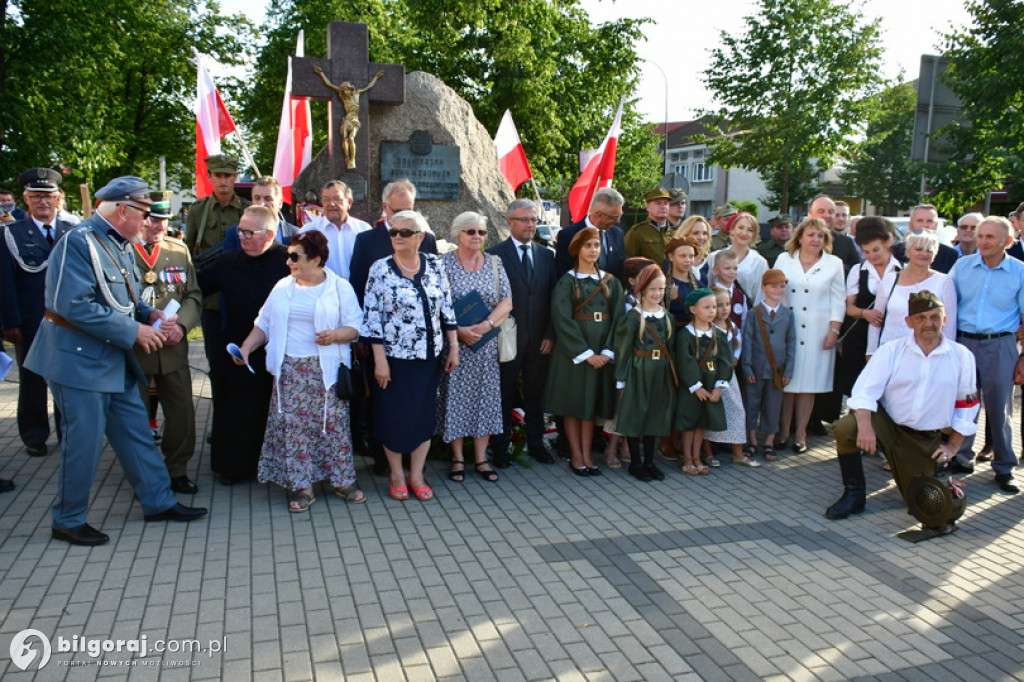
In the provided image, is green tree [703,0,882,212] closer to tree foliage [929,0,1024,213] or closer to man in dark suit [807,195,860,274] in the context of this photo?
tree foliage [929,0,1024,213]

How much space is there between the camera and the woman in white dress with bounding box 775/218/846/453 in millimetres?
6758

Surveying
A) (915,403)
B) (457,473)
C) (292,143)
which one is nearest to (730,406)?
(915,403)

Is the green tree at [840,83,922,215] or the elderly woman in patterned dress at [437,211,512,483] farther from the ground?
the green tree at [840,83,922,215]

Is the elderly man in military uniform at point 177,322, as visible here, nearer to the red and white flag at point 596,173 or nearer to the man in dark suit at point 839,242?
the red and white flag at point 596,173

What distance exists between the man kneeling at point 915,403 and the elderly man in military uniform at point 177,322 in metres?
4.44

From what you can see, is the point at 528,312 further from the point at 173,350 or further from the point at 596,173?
the point at 596,173

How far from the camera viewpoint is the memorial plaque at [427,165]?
8.43 m

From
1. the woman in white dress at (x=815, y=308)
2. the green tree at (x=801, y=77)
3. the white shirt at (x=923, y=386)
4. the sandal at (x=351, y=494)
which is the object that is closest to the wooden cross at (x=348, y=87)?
the sandal at (x=351, y=494)

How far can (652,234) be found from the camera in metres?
7.15

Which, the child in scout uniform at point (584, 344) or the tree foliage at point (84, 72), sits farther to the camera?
the tree foliage at point (84, 72)

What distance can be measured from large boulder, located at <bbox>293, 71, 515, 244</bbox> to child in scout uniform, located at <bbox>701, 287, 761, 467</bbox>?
2879 millimetres

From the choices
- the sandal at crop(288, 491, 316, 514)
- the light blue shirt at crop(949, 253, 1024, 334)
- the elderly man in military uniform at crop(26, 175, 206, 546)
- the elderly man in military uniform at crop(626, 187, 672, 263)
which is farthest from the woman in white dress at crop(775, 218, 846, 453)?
the elderly man in military uniform at crop(26, 175, 206, 546)

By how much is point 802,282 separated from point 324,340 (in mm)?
4121

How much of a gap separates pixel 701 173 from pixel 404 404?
6371 cm
